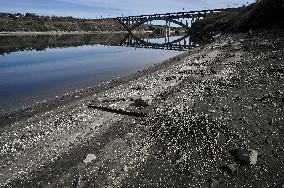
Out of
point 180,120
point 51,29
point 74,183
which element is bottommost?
point 74,183

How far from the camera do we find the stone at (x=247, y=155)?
7.30 meters

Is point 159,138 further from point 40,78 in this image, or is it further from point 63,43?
point 63,43

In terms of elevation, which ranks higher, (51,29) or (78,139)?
(51,29)

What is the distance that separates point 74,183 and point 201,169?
3.02 meters

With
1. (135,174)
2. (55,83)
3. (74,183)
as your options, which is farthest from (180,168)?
(55,83)

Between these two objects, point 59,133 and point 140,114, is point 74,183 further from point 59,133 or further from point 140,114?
point 140,114

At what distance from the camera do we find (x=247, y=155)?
293 inches

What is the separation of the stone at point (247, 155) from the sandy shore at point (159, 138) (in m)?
0.03

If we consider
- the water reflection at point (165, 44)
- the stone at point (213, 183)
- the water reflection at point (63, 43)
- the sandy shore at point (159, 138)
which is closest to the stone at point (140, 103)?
the sandy shore at point (159, 138)

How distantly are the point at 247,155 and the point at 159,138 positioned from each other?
2.65 m

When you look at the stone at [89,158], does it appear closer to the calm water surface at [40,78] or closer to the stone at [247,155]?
the stone at [247,155]

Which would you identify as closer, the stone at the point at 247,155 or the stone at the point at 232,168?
the stone at the point at 232,168

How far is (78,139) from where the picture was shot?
9.85 meters

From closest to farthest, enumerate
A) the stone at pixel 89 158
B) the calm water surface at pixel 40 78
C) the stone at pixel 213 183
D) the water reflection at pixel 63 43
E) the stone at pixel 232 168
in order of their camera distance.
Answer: the stone at pixel 213 183, the stone at pixel 232 168, the stone at pixel 89 158, the calm water surface at pixel 40 78, the water reflection at pixel 63 43
